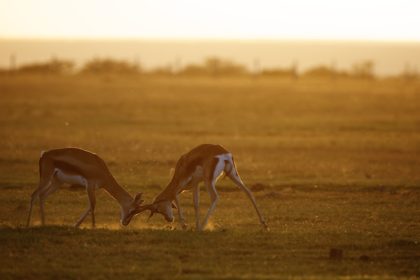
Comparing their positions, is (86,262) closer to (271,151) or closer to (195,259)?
(195,259)

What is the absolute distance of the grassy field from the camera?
45.5 ft

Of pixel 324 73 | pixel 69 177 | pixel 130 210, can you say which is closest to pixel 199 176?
pixel 130 210

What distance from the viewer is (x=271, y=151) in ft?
93.6

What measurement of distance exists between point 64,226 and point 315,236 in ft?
13.4

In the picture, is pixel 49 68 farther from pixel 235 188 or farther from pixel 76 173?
pixel 76 173

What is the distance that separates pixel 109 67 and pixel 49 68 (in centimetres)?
556

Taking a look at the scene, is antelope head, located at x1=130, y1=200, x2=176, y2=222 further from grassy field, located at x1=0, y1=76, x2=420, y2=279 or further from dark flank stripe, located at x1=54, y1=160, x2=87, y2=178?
dark flank stripe, located at x1=54, y1=160, x2=87, y2=178

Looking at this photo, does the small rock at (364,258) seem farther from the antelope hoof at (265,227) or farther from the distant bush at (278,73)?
the distant bush at (278,73)

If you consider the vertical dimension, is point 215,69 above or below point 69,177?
below

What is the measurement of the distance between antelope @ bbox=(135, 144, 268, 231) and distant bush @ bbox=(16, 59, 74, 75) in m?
59.3

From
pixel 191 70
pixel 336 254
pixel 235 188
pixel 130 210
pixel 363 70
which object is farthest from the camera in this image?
pixel 191 70

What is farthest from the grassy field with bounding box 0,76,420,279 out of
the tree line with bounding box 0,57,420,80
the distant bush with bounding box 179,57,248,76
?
the distant bush with bounding box 179,57,248,76

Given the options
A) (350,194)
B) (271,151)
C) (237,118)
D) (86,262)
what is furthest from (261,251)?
(237,118)

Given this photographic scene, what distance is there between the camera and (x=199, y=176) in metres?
Answer: 16.2
